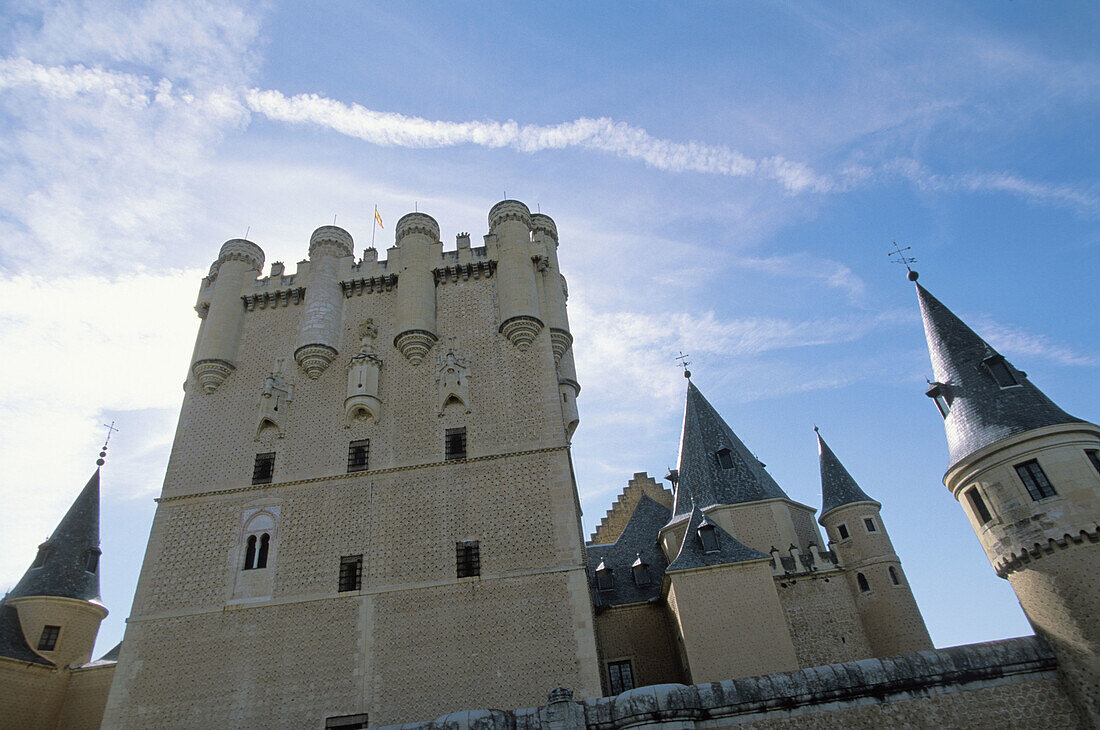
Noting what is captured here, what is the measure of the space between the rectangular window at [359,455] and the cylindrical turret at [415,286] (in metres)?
2.74

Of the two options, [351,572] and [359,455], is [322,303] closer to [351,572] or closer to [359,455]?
[359,455]

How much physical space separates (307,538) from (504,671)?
231 inches

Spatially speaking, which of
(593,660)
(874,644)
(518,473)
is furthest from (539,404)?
(874,644)

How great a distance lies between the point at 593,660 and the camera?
13.9 m

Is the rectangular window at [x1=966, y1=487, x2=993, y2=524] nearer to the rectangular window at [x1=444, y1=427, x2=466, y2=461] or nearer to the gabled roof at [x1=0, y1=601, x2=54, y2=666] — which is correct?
the rectangular window at [x1=444, y1=427, x2=466, y2=461]

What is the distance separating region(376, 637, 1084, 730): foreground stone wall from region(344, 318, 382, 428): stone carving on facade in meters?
9.47

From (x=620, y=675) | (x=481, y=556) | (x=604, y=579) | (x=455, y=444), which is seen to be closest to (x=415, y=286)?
(x=455, y=444)

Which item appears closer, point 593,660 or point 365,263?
point 593,660

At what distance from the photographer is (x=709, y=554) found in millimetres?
17250

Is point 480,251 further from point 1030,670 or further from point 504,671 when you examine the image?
point 1030,670

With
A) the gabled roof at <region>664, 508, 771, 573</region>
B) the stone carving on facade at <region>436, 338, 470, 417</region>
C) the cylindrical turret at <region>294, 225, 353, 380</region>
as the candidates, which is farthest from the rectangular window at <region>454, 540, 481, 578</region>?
the cylindrical turret at <region>294, 225, 353, 380</region>

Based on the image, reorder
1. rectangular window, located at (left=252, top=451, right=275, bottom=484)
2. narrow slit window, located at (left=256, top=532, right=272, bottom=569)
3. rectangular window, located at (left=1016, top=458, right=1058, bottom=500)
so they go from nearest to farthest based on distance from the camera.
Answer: rectangular window, located at (left=1016, top=458, right=1058, bottom=500) → narrow slit window, located at (left=256, top=532, right=272, bottom=569) → rectangular window, located at (left=252, top=451, right=275, bottom=484)

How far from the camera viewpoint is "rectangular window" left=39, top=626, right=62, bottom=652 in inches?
792

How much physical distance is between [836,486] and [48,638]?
24579 mm
